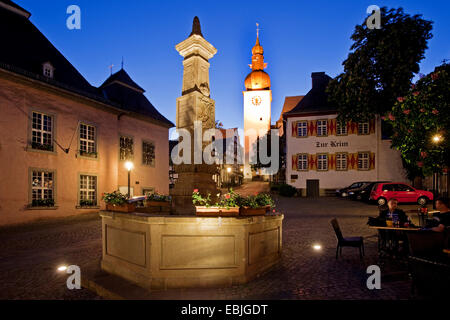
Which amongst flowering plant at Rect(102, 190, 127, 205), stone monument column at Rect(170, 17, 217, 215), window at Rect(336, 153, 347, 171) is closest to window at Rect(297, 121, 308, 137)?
window at Rect(336, 153, 347, 171)

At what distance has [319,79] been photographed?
27.7m

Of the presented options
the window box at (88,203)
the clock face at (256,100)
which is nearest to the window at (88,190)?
the window box at (88,203)

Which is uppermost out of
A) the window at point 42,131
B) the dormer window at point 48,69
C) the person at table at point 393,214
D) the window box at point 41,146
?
→ the dormer window at point 48,69

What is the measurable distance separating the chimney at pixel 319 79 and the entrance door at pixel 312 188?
10155mm

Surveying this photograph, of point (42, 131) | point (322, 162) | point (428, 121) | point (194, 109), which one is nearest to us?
point (194, 109)

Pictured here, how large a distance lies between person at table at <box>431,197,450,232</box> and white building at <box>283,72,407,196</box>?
64.8 ft

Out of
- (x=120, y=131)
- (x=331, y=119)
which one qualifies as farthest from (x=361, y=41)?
(x=120, y=131)

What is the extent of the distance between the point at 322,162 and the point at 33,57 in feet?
75.8

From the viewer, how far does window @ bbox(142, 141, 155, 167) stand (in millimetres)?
19686

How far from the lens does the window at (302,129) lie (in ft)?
83.9

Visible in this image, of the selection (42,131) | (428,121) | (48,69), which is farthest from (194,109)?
(48,69)

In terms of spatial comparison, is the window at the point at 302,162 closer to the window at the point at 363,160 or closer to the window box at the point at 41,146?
the window at the point at 363,160

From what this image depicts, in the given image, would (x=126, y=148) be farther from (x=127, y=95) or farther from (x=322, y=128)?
(x=322, y=128)
